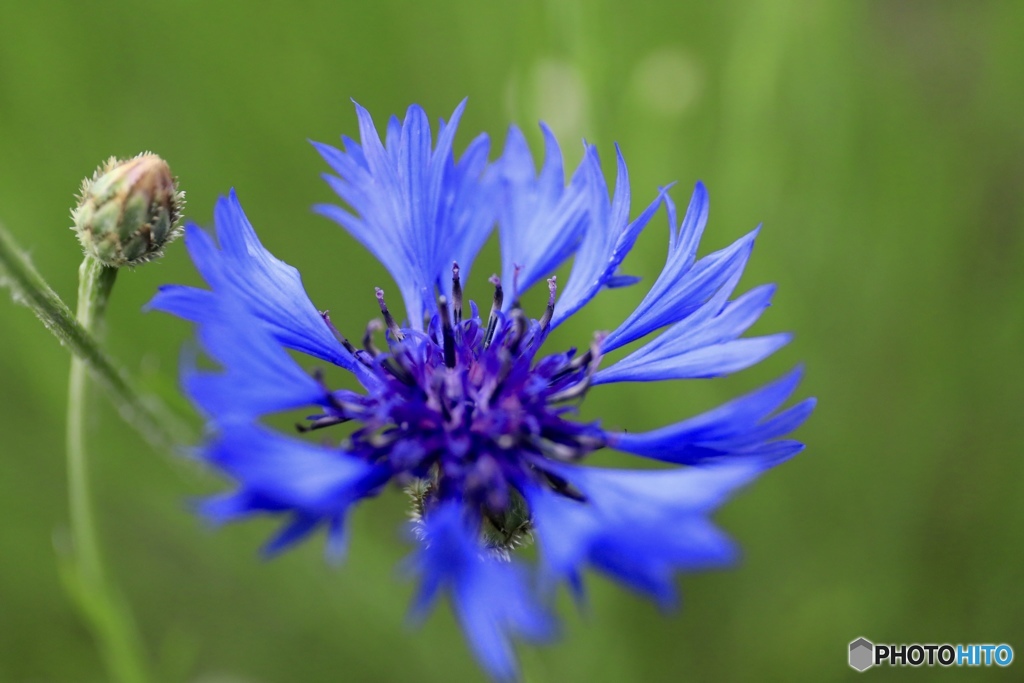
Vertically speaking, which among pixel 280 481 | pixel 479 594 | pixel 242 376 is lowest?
pixel 479 594

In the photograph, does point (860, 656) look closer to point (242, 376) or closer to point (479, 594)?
point (479, 594)

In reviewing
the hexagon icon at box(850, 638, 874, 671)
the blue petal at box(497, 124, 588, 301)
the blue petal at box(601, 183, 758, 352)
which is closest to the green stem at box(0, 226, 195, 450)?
the blue petal at box(497, 124, 588, 301)

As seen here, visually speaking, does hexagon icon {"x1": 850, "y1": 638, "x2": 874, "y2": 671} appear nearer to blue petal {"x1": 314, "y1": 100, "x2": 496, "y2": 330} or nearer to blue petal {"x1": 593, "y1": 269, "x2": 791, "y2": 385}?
blue petal {"x1": 593, "y1": 269, "x2": 791, "y2": 385}

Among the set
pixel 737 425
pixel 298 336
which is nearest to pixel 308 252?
pixel 298 336

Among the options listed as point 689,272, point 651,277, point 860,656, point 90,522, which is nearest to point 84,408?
point 90,522

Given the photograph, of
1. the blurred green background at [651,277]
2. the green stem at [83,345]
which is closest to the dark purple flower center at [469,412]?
the green stem at [83,345]
